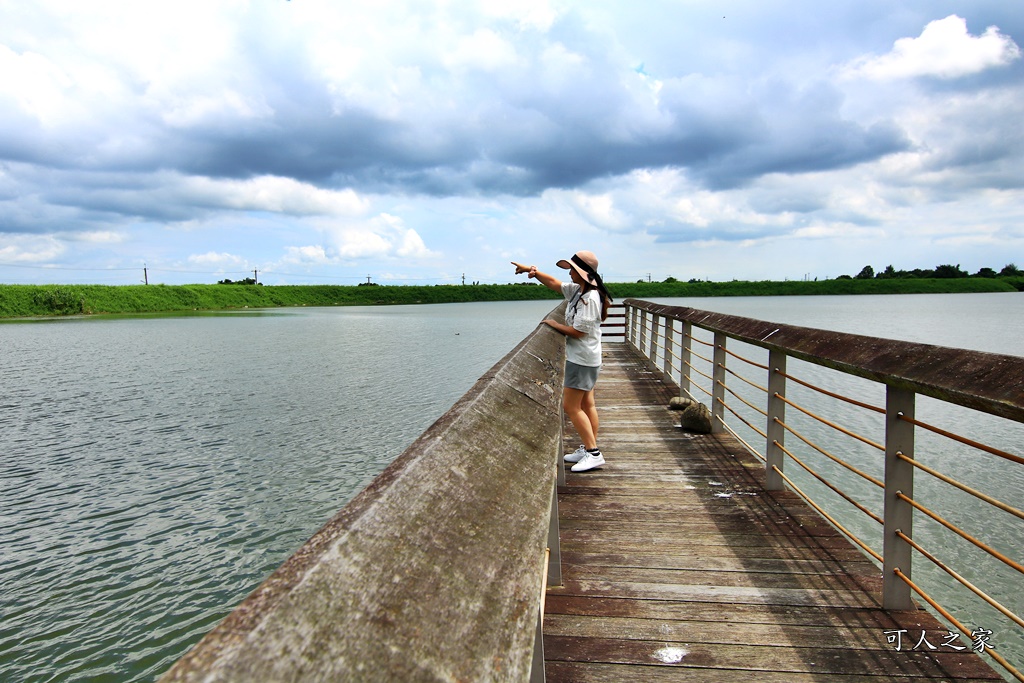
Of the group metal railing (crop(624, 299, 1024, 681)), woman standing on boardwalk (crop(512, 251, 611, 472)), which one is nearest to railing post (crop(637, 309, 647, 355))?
metal railing (crop(624, 299, 1024, 681))

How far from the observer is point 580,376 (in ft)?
15.6

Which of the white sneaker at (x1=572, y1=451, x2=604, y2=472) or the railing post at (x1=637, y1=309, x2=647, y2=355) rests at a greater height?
the railing post at (x1=637, y1=309, x2=647, y2=355)

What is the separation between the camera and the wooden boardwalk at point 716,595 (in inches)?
95.3

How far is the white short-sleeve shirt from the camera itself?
14.9ft

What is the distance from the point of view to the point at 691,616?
279cm

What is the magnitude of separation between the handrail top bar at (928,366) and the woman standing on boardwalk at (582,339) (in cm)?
133

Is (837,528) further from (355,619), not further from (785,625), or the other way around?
(355,619)

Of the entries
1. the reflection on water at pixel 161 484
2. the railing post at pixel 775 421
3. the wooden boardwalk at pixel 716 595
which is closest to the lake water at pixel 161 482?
the reflection on water at pixel 161 484

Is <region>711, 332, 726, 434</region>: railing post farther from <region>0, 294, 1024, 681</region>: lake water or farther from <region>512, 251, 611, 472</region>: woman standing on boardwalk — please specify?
<region>0, 294, 1024, 681</region>: lake water

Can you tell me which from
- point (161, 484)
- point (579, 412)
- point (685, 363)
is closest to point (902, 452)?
point (579, 412)

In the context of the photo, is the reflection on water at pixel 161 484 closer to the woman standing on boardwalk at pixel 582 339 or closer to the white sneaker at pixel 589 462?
the white sneaker at pixel 589 462

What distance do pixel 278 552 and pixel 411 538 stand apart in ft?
21.3

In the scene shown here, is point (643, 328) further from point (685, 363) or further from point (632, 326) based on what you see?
point (685, 363)

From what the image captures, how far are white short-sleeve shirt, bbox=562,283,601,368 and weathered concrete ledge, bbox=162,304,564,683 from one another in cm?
→ 358
